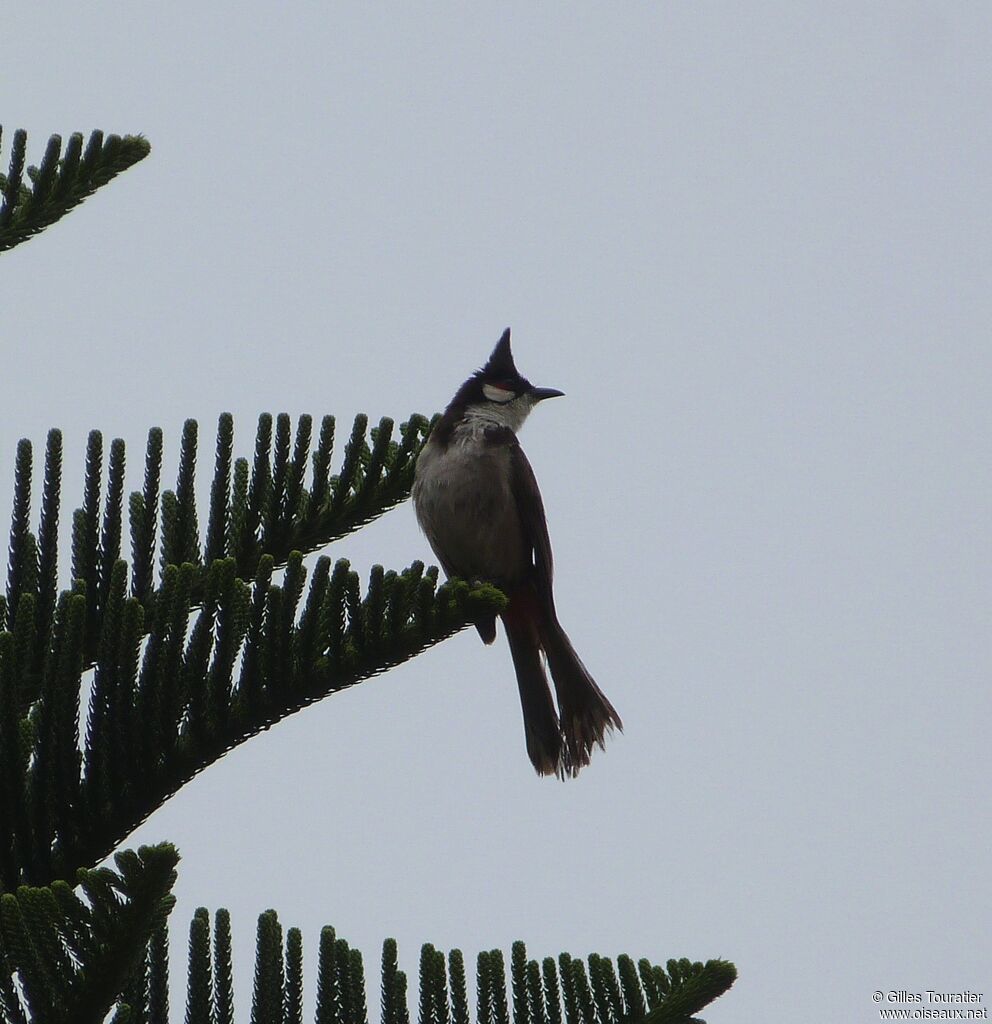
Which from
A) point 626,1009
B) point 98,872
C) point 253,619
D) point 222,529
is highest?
point 222,529

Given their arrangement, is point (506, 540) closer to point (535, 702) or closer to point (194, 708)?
point (535, 702)

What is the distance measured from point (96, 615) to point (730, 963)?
1577 millimetres

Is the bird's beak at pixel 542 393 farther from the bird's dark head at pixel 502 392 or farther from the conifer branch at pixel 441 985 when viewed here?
the conifer branch at pixel 441 985

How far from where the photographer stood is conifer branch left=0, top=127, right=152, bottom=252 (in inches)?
127

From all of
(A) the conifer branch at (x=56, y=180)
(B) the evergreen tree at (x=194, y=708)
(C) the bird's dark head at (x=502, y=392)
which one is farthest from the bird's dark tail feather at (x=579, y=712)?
(A) the conifer branch at (x=56, y=180)

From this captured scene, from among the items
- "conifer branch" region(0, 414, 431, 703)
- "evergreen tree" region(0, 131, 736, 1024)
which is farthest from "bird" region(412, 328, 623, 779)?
"evergreen tree" region(0, 131, 736, 1024)

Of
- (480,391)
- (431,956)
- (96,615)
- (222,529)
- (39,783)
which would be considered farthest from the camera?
(480,391)

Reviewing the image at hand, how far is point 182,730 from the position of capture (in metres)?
2.72

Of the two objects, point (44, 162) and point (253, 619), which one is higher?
point (44, 162)

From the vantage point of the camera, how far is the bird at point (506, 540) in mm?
5160

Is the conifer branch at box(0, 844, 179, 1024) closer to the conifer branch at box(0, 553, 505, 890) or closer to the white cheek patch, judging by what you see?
the conifer branch at box(0, 553, 505, 890)

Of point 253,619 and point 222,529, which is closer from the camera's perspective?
point 253,619

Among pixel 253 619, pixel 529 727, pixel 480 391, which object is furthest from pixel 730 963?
pixel 480 391

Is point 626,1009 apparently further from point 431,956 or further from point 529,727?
point 529,727
